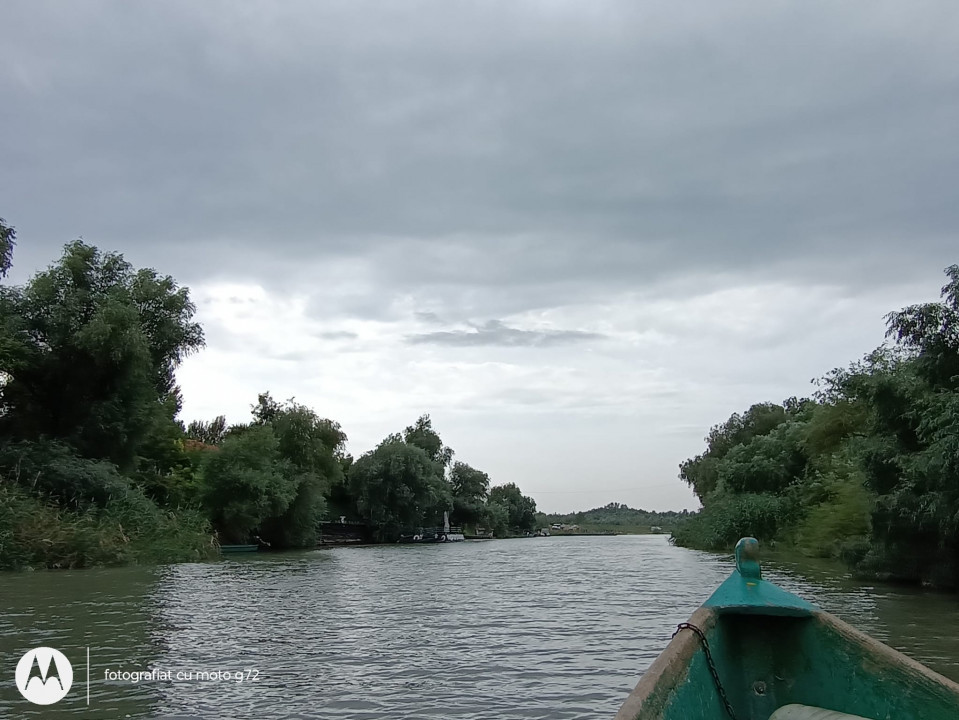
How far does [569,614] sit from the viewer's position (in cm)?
1259

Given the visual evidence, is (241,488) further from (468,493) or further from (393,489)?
(468,493)

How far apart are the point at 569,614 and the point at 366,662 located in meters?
4.93

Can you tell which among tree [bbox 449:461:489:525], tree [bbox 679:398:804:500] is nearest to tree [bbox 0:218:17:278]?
tree [bbox 679:398:804:500]

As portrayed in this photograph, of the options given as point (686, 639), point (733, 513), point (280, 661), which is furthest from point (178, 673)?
point (733, 513)

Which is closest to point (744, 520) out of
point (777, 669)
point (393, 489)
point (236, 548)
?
point (236, 548)

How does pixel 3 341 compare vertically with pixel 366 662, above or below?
above

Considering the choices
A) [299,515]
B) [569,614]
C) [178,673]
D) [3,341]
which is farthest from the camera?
[299,515]

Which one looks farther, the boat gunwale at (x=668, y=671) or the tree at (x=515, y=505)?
the tree at (x=515, y=505)

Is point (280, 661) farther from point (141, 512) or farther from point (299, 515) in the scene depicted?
Result: point (299, 515)

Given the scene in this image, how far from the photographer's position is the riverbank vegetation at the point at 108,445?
938 inches

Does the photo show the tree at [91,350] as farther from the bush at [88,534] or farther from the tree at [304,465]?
the tree at [304,465]

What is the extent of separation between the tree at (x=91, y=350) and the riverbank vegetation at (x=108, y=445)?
0.05 m

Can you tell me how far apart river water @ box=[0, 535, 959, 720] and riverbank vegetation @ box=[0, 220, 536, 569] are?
495 cm

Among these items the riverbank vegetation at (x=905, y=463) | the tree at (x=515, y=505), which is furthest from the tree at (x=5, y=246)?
the tree at (x=515, y=505)
